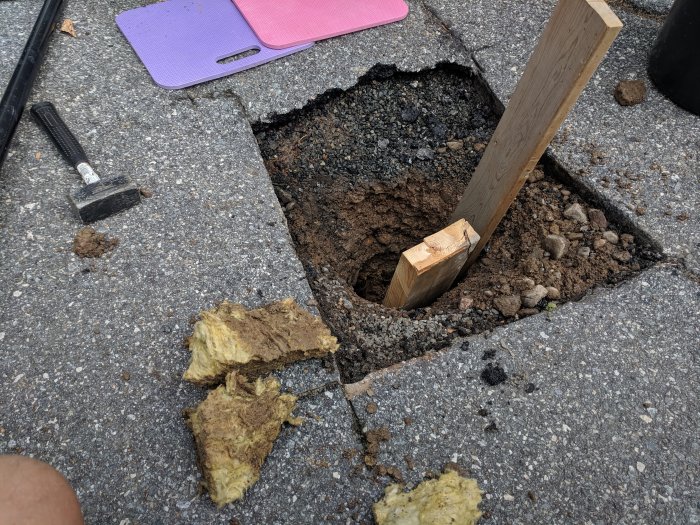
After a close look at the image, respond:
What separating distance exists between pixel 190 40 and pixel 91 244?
108 cm

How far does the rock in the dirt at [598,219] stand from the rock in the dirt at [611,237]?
29 mm

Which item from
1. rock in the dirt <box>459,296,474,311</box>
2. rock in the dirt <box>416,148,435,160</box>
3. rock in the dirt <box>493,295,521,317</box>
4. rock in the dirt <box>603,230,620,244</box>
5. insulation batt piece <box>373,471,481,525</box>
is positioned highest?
rock in the dirt <box>603,230,620,244</box>

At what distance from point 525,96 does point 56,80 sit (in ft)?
→ 5.91

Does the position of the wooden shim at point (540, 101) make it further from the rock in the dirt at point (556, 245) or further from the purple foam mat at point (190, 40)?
the purple foam mat at point (190, 40)

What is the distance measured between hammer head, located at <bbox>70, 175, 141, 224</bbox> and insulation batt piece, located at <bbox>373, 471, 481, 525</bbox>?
1252 millimetres

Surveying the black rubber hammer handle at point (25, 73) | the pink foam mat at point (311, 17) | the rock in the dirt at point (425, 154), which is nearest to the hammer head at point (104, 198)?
the black rubber hammer handle at point (25, 73)

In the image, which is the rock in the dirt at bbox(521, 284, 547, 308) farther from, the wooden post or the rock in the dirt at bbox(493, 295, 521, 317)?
the wooden post

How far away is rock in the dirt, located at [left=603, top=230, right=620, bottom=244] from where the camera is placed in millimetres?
1970

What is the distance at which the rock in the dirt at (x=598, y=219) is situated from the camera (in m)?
2.01

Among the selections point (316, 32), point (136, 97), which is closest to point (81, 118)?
point (136, 97)

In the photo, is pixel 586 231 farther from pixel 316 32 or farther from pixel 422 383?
pixel 316 32

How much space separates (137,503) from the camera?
1414mm

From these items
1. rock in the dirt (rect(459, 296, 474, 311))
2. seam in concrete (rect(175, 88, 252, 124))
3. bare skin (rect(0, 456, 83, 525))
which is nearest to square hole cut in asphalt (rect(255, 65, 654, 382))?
rock in the dirt (rect(459, 296, 474, 311))

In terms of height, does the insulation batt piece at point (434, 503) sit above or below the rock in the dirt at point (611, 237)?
below
